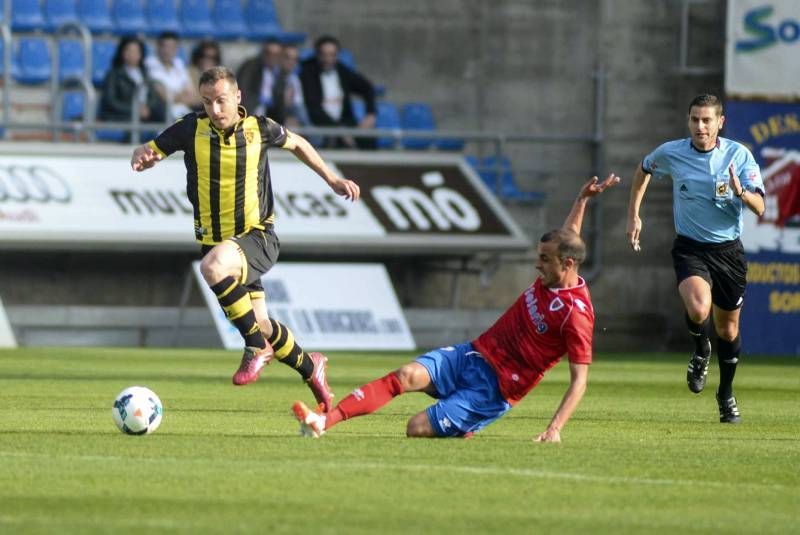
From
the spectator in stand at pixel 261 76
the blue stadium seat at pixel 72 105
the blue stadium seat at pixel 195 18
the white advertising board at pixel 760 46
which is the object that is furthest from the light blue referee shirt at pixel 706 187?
the blue stadium seat at pixel 195 18

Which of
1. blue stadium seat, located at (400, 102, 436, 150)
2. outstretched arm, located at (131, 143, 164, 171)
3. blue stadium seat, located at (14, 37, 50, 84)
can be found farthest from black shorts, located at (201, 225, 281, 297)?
blue stadium seat, located at (400, 102, 436, 150)

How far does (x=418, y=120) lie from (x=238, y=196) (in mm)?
12936

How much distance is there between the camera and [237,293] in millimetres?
9641

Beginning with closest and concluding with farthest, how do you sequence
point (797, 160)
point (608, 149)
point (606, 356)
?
point (606, 356), point (797, 160), point (608, 149)

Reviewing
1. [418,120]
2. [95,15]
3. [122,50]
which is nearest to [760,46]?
[418,120]

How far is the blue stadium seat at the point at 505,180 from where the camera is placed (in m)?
22.4

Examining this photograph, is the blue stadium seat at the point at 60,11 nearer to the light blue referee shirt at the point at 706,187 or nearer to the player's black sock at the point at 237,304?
the light blue referee shirt at the point at 706,187

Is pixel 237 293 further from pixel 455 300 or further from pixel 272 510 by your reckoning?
pixel 455 300

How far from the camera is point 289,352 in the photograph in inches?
382

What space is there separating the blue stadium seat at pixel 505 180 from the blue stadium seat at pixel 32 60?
18.7ft

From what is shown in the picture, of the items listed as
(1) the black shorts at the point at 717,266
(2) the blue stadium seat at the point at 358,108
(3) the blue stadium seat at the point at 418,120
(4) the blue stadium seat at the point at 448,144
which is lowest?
(4) the blue stadium seat at the point at 448,144

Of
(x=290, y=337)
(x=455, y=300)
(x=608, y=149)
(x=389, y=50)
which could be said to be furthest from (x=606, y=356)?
(x=290, y=337)

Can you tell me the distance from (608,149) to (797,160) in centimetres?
285

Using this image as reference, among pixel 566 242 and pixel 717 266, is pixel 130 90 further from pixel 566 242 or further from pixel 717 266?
pixel 566 242
